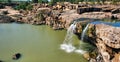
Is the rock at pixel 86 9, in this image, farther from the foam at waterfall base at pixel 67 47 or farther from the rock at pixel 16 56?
the rock at pixel 16 56

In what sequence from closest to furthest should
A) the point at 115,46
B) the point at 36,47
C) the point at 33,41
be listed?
the point at 115,46 → the point at 36,47 → the point at 33,41

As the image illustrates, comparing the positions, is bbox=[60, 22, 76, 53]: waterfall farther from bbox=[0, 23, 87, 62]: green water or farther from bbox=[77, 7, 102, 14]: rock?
bbox=[77, 7, 102, 14]: rock

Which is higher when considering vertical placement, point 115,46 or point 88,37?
point 115,46

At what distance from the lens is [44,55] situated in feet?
84.0

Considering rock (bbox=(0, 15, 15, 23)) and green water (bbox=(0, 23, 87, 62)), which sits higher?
green water (bbox=(0, 23, 87, 62))

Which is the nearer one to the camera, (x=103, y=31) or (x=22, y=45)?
(x=103, y=31)

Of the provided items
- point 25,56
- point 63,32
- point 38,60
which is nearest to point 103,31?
point 38,60

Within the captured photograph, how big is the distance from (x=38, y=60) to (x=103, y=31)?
799 cm

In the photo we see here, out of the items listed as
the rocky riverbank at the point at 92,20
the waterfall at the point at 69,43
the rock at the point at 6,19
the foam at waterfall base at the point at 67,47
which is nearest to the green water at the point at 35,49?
the foam at waterfall base at the point at 67,47

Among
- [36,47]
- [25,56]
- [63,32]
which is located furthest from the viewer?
[63,32]

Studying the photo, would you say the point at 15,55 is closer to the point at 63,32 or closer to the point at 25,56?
the point at 25,56

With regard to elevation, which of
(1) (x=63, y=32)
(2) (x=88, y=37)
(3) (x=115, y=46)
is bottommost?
(1) (x=63, y=32)

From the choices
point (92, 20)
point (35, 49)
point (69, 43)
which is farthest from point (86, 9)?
point (35, 49)

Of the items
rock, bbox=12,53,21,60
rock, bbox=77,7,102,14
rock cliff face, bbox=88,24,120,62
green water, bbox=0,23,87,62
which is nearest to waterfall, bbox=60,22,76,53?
green water, bbox=0,23,87,62
